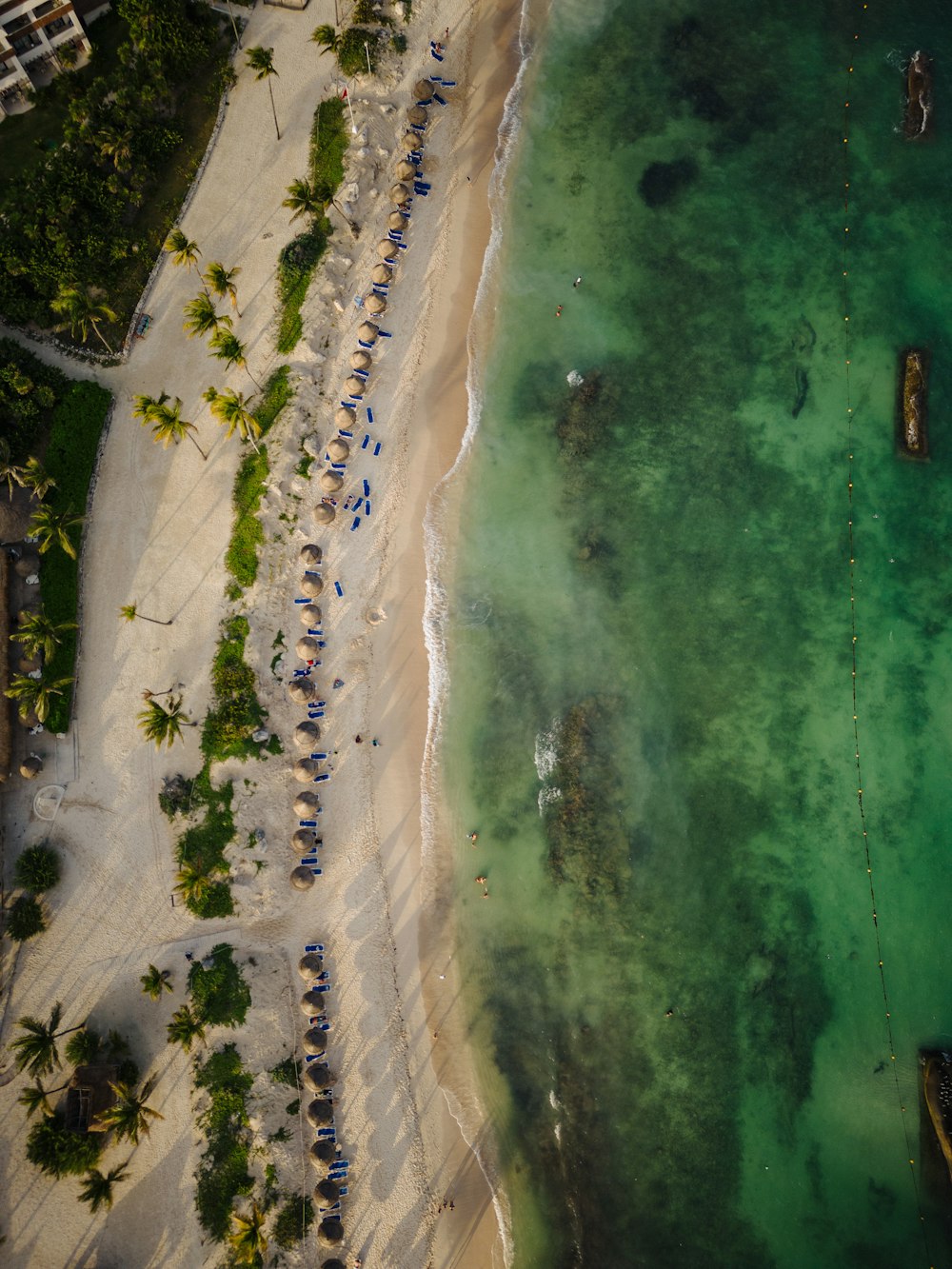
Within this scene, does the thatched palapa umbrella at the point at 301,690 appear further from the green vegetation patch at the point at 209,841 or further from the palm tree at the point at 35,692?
the palm tree at the point at 35,692

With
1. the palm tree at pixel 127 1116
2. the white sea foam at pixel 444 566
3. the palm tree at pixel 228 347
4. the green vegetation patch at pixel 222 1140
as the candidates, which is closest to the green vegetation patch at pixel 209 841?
the green vegetation patch at pixel 222 1140

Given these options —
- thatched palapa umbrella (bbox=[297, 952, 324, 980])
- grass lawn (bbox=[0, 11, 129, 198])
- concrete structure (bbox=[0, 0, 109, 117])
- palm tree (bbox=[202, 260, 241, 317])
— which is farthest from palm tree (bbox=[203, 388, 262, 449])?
thatched palapa umbrella (bbox=[297, 952, 324, 980])

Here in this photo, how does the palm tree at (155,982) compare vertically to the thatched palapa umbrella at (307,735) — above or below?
below

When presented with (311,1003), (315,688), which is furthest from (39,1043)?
(315,688)

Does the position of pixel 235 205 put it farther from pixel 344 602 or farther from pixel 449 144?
pixel 344 602

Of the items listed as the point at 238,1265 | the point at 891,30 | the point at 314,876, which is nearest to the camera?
the point at 238,1265

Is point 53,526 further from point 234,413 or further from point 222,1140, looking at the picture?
point 222,1140

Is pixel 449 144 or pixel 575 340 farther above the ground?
pixel 449 144

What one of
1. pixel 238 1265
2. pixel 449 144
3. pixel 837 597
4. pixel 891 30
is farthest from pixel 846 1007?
pixel 891 30
